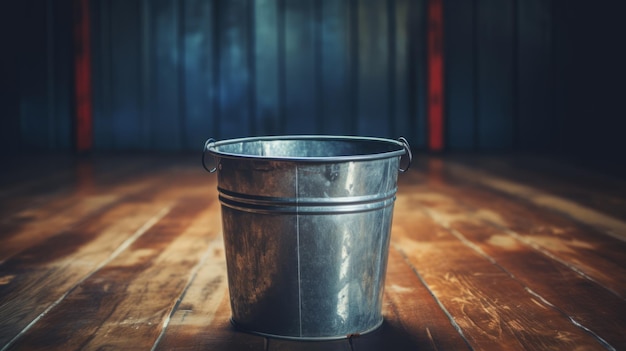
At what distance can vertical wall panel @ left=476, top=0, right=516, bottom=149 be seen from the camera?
529 cm

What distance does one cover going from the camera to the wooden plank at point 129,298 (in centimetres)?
163

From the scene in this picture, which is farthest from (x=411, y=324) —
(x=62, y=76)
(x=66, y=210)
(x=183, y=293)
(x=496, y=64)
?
(x=62, y=76)

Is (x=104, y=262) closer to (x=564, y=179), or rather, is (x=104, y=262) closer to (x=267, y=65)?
(x=564, y=179)

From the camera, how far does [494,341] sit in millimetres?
1597

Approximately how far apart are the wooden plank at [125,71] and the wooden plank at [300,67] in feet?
3.61

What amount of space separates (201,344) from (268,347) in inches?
5.8

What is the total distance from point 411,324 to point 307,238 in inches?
14.1

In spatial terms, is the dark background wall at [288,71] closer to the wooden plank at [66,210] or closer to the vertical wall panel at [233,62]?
the vertical wall panel at [233,62]

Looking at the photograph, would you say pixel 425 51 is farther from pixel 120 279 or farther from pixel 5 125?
pixel 120 279

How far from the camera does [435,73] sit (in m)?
5.34

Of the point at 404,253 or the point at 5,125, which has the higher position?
the point at 5,125

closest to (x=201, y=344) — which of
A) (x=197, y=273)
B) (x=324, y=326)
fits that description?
(x=324, y=326)

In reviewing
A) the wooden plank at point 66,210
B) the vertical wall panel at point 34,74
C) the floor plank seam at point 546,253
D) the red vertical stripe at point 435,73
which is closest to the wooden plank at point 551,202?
the floor plank seam at point 546,253

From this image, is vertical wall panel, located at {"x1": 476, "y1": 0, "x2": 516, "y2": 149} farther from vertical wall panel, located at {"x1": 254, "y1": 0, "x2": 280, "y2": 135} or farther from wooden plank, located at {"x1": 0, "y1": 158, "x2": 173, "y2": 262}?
wooden plank, located at {"x1": 0, "y1": 158, "x2": 173, "y2": 262}
